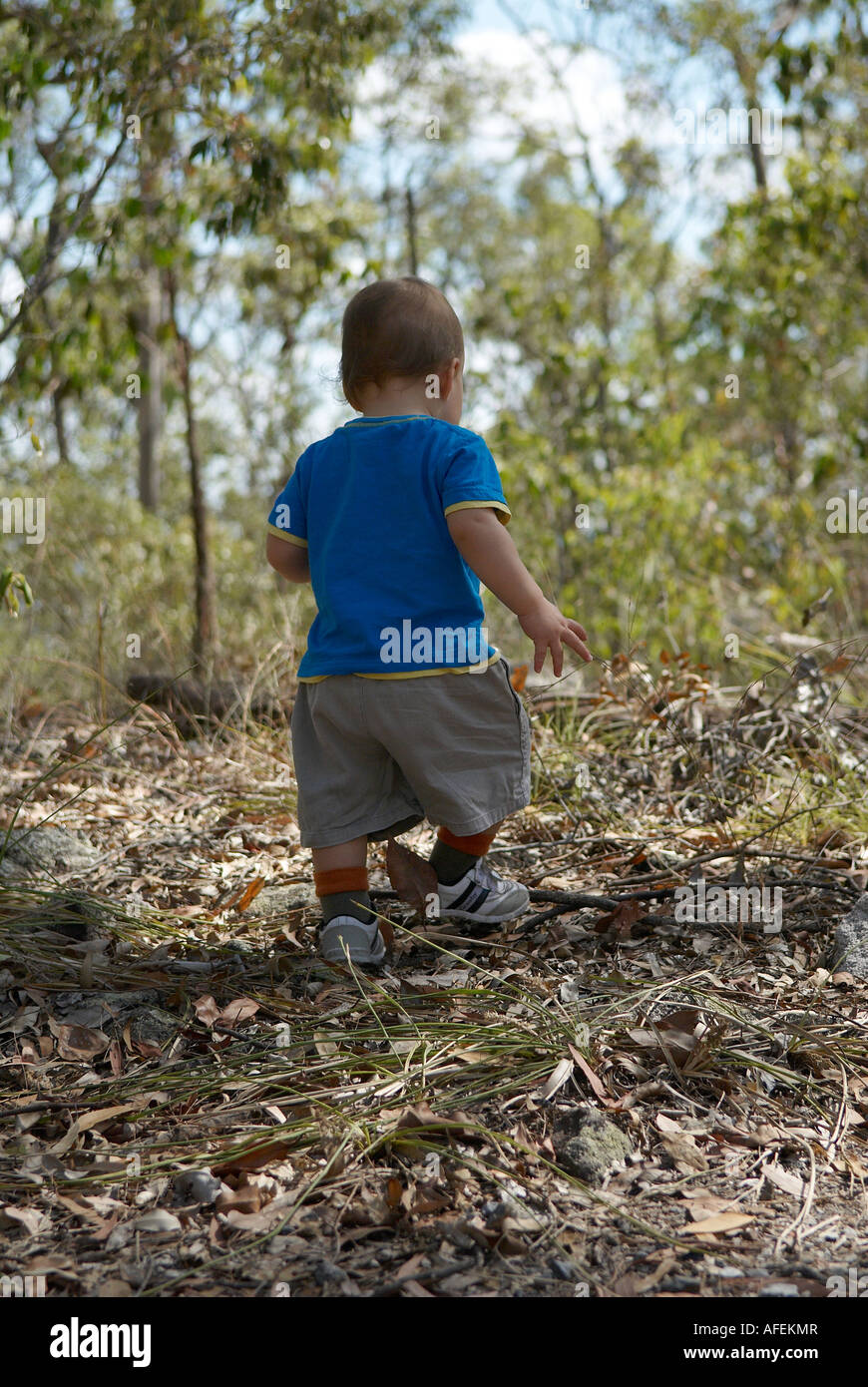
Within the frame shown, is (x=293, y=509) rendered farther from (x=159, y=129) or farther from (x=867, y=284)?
(x=867, y=284)

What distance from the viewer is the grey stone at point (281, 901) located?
256 centimetres

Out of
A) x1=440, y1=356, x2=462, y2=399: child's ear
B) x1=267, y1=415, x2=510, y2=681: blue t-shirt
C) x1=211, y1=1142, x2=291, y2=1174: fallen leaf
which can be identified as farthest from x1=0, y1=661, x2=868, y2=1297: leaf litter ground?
x1=440, y1=356, x2=462, y2=399: child's ear

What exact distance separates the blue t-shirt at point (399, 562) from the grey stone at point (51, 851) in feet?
2.95

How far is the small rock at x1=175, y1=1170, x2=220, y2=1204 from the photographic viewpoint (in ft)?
4.96

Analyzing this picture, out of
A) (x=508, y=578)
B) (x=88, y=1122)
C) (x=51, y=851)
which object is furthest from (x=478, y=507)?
(x=51, y=851)

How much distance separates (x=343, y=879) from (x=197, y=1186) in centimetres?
86

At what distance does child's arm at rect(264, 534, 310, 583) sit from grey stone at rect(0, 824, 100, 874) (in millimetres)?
881

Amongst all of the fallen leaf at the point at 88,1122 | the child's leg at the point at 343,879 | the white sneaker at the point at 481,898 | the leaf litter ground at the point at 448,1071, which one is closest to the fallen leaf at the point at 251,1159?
the leaf litter ground at the point at 448,1071

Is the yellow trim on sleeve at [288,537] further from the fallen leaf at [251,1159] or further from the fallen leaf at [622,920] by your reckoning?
the fallen leaf at [251,1159]

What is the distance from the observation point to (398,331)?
7.26 ft

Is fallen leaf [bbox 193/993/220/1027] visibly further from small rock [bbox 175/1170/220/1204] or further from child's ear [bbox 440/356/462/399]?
child's ear [bbox 440/356/462/399]

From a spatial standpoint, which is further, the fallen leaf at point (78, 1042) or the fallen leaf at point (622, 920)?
the fallen leaf at point (622, 920)

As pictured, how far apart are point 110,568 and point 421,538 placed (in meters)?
5.79

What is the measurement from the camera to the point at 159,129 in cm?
403
